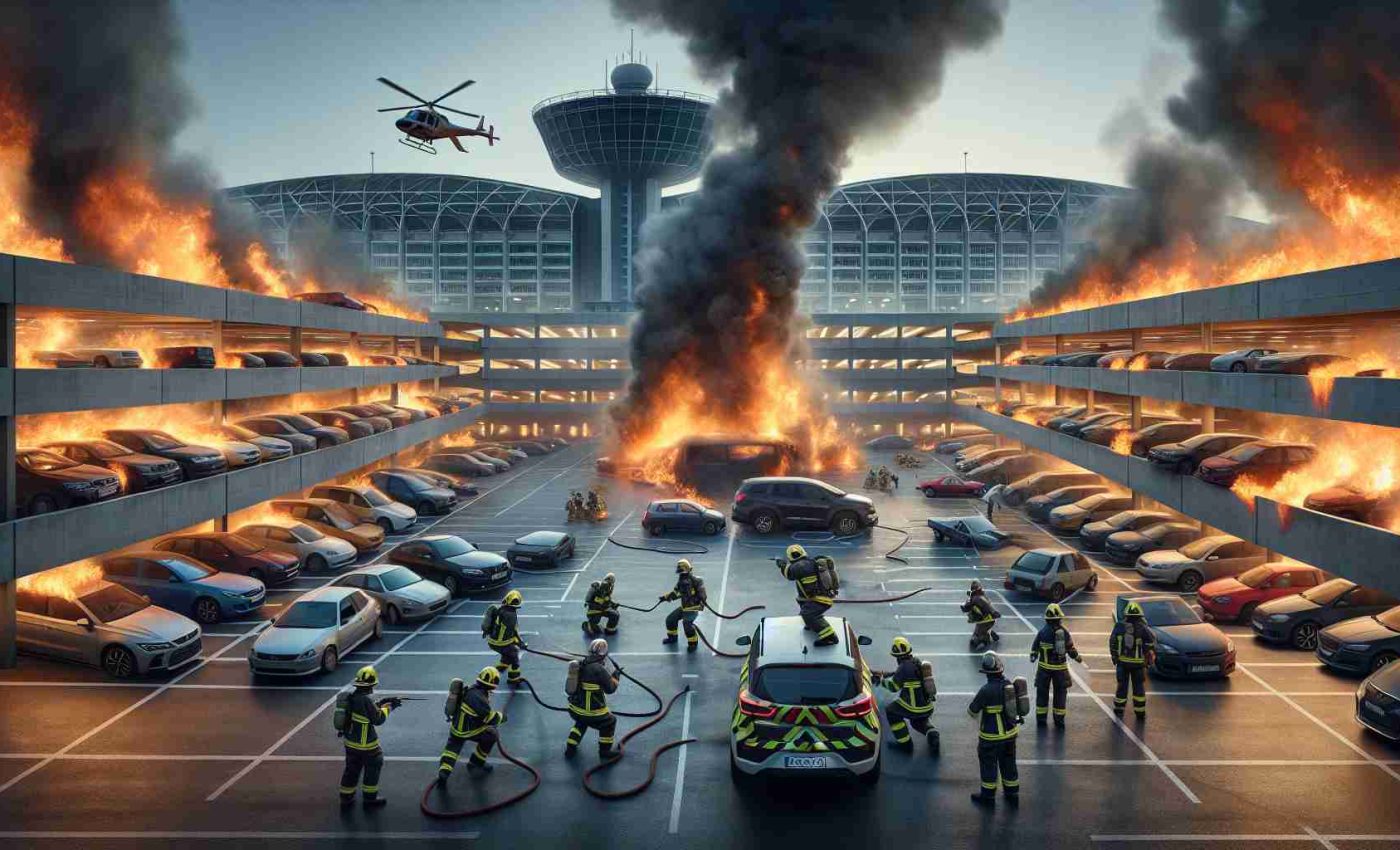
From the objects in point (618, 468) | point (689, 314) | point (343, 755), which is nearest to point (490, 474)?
point (618, 468)

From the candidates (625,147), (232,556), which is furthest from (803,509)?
(625,147)

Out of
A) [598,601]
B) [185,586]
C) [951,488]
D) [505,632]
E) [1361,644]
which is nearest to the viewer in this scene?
[505,632]

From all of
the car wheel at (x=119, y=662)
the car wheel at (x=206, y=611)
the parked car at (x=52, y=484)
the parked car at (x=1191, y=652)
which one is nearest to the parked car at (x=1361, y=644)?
the parked car at (x=1191, y=652)

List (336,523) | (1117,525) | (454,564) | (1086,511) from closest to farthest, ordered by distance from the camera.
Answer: (454,564) < (1117,525) < (336,523) < (1086,511)

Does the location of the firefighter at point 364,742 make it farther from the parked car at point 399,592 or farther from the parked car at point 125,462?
the parked car at point 125,462

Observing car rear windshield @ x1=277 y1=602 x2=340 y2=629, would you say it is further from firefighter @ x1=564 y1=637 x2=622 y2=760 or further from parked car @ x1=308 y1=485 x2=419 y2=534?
parked car @ x1=308 y1=485 x2=419 y2=534

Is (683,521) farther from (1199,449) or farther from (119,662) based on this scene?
(119,662)

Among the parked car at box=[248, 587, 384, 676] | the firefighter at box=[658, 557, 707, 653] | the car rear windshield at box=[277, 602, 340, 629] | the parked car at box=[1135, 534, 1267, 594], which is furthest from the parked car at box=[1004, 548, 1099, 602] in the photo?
the car rear windshield at box=[277, 602, 340, 629]
